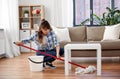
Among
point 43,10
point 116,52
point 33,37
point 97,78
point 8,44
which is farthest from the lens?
point 43,10

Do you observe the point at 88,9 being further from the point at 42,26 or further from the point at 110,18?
the point at 42,26

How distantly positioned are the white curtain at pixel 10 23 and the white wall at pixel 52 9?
1.08 m

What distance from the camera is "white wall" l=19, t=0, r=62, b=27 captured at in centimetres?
725

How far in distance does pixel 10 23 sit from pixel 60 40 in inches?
66.6

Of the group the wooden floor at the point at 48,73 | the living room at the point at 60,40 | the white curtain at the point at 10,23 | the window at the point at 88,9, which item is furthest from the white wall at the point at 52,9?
the wooden floor at the point at 48,73

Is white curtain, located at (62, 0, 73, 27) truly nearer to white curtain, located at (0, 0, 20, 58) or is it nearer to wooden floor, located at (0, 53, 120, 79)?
white curtain, located at (0, 0, 20, 58)

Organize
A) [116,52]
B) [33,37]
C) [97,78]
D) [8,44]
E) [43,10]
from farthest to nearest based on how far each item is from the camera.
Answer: [43,10] → [8,44] → [116,52] → [33,37] → [97,78]

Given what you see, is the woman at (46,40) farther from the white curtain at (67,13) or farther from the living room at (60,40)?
the white curtain at (67,13)

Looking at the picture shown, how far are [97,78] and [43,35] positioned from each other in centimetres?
134

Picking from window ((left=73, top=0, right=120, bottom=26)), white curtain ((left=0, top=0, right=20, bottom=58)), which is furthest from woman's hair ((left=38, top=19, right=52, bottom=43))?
window ((left=73, top=0, right=120, bottom=26))

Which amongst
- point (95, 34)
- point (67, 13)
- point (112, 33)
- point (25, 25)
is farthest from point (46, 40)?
point (67, 13)

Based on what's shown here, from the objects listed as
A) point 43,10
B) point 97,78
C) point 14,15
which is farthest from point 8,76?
point 43,10

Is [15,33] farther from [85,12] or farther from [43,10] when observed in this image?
[85,12]

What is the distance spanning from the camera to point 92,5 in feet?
24.5
